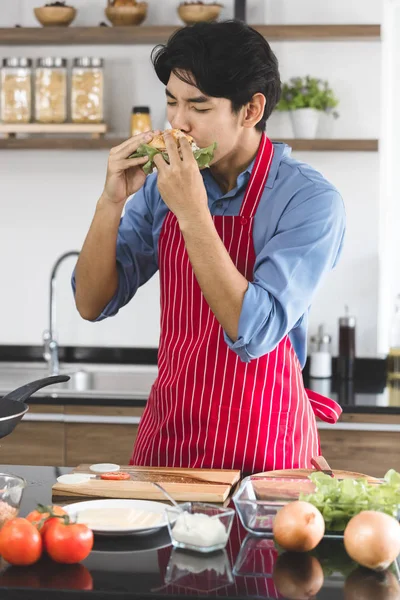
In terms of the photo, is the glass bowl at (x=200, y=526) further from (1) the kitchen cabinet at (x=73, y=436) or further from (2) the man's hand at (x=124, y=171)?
(1) the kitchen cabinet at (x=73, y=436)

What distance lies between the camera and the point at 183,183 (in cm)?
179

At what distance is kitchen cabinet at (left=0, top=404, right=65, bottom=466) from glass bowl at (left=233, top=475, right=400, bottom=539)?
1.66 m

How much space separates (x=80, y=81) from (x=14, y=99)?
0.27 meters

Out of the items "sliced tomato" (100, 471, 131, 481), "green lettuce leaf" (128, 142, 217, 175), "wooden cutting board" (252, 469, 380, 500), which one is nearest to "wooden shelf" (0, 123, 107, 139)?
"green lettuce leaf" (128, 142, 217, 175)

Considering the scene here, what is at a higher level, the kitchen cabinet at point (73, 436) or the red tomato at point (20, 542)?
the red tomato at point (20, 542)

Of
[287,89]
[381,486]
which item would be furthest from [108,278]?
[287,89]

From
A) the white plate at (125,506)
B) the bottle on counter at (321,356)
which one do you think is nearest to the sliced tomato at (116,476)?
the white plate at (125,506)

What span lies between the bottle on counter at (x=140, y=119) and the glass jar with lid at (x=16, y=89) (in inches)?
17.0

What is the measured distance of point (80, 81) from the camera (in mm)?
3494

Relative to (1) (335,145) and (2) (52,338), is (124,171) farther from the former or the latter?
(2) (52,338)

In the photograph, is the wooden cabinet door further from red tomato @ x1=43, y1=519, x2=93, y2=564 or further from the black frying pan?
red tomato @ x1=43, y1=519, x2=93, y2=564

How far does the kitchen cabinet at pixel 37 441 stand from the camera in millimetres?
3086

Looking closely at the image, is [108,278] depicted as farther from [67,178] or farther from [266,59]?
[67,178]

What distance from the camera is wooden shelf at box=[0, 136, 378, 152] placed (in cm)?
336
